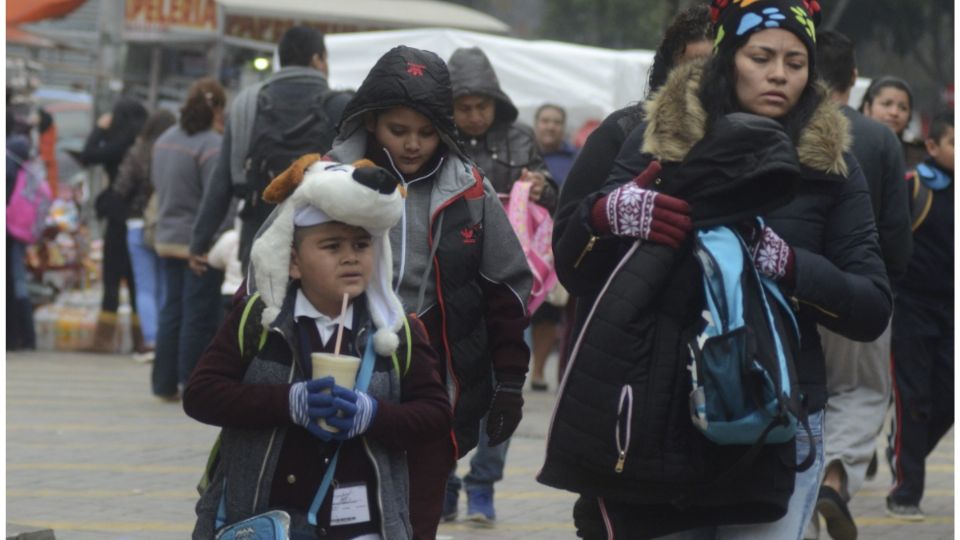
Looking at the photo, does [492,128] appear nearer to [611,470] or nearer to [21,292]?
[611,470]

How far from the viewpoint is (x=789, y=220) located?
15.7ft

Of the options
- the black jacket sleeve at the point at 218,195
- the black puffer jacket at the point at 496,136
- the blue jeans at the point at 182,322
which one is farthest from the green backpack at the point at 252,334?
the blue jeans at the point at 182,322

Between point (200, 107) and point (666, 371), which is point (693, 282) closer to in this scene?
point (666, 371)

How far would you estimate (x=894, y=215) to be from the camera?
613 cm

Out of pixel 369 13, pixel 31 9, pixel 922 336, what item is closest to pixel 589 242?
pixel 922 336

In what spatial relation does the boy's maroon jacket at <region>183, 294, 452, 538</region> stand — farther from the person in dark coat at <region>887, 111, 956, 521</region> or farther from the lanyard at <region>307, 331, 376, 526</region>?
the person in dark coat at <region>887, 111, 956, 521</region>

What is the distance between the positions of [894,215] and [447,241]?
149 cm

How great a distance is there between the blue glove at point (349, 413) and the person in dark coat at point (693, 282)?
1.74 feet

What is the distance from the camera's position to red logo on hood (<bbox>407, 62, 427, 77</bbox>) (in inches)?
215

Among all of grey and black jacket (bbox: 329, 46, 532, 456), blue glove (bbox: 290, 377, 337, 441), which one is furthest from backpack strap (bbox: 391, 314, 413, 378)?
grey and black jacket (bbox: 329, 46, 532, 456)

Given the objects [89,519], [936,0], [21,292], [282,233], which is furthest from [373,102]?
[936,0]

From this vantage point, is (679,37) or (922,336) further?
(922,336)

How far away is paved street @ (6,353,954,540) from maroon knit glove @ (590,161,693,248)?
317 centimetres

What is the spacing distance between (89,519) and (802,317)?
4.12 meters
